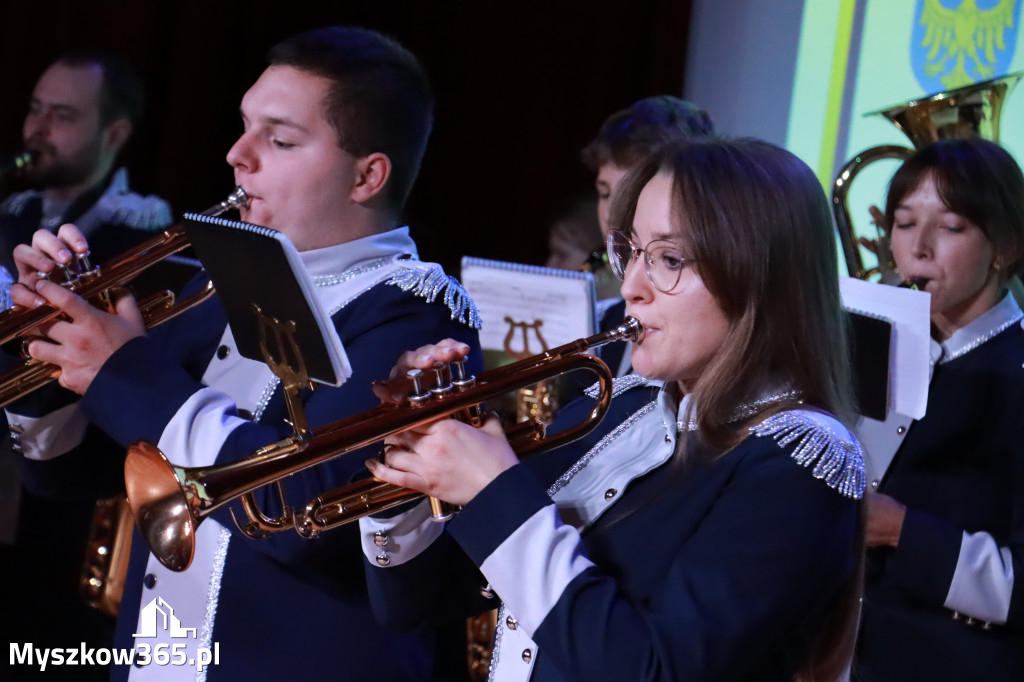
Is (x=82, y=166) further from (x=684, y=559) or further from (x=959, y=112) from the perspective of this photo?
(x=684, y=559)

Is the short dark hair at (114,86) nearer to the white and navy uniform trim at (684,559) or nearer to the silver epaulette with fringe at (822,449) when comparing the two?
the white and navy uniform trim at (684,559)

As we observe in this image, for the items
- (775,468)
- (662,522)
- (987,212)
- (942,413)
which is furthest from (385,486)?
(987,212)

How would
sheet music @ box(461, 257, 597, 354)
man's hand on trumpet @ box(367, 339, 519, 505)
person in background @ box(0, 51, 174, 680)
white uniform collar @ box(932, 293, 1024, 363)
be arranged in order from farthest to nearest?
person in background @ box(0, 51, 174, 680), sheet music @ box(461, 257, 597, 354), white uniform collar @ box(932, 293, 1024, 363), man's hand on trumpet @ box(367, 339, 519, 505)

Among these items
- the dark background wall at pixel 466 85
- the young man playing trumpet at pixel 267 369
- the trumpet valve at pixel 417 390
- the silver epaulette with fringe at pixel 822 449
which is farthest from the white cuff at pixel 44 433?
the dark background wall at pixel 466 85

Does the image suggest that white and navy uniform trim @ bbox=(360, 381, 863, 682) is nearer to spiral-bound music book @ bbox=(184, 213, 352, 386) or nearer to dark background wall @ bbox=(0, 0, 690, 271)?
spiral-bound music book @ bbox=(184, 213, 352, 386)

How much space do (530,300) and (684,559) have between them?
1424mm

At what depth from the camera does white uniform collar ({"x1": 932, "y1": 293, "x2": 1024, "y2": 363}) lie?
7.82 ft

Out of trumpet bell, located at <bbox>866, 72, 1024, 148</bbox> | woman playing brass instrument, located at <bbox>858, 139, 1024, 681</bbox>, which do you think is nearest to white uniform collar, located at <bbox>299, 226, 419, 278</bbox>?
woman playing brass instrument, located at <bbox>858, 139, 1024, 681</bbox>

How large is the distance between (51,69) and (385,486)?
2.41 m

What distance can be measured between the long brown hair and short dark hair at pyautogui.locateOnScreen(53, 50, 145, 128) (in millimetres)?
2472

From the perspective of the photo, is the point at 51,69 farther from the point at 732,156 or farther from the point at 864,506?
the point at 864,506

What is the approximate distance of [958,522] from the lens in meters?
2.26

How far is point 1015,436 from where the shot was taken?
7.38ft

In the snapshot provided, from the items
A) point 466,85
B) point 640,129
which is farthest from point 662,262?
point 466,85
